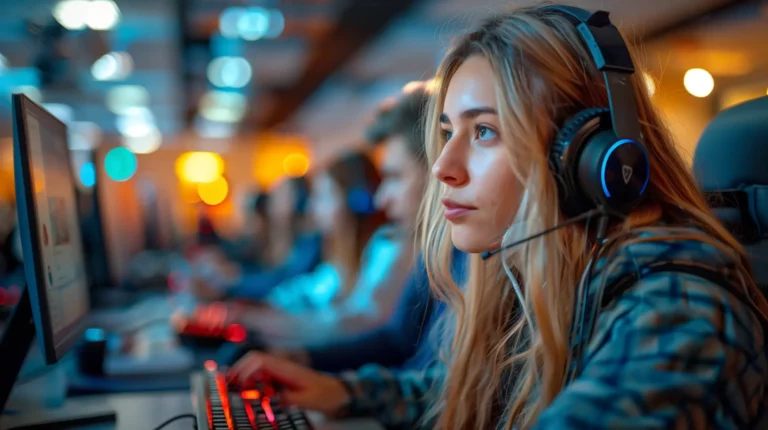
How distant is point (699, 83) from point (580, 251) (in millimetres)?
3312

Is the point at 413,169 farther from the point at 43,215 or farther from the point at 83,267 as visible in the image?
the point at 43,215

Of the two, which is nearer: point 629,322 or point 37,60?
point 629,322

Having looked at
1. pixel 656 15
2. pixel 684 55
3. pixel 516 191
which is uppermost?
pixel 656 15

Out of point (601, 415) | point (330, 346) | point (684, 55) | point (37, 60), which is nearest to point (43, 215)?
point (601, 415)

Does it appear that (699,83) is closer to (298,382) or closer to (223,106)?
(298,382)

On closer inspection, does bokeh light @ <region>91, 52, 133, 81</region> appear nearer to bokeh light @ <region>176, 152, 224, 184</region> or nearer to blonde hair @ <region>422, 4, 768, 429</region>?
blonde hair @ <region>422, 4, 768, 429</region>

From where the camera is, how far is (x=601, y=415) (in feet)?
1.79

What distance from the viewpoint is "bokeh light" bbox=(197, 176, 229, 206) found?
41.7 ft

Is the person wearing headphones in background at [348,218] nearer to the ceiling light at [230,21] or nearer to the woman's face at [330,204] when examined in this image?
the woman's face at [330,204]

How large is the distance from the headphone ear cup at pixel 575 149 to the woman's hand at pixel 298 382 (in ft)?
1.76

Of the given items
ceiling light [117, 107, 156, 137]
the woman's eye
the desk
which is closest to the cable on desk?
the desk

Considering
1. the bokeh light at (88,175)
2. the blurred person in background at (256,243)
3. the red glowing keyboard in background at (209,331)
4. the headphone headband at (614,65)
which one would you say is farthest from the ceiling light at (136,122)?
the headphone headband at (614,65)

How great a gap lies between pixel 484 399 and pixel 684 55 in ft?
11.5

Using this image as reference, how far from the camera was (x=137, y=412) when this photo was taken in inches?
41.9
